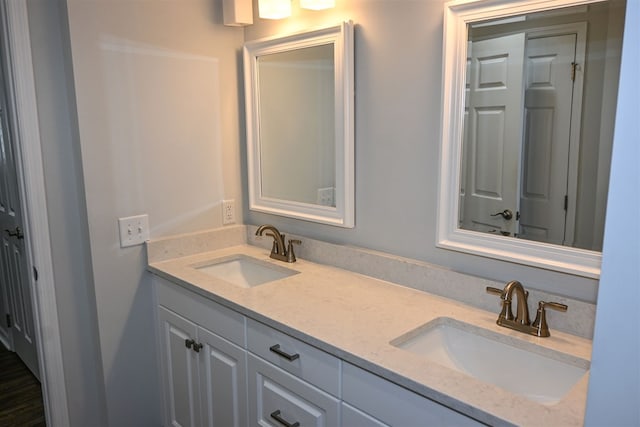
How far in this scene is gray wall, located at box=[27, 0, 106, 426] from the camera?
1.86 meters

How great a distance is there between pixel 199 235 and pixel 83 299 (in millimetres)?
540

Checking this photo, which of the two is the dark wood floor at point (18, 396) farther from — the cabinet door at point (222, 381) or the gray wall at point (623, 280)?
the gray wall at point (623, 280)

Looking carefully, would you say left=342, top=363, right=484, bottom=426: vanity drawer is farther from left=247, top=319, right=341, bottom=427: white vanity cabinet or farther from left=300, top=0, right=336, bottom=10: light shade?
left=300, top=0, right=336, bottom=10: light shade

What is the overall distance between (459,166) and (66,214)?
59.3 inches

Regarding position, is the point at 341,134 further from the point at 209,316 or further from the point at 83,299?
the point at 83,299

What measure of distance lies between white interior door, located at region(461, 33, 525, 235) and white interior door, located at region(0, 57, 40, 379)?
84.0 inches

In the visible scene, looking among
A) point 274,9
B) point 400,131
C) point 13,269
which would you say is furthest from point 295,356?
point 13,269

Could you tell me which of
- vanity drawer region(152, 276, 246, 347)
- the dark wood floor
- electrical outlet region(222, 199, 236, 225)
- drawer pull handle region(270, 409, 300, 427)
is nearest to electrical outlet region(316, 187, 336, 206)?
electrical outlet region(222, 199, 236, 225)

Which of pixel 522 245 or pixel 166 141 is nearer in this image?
pixel 522 245

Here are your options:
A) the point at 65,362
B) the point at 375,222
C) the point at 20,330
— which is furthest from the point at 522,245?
the point at 20,330

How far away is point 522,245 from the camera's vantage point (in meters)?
1.47

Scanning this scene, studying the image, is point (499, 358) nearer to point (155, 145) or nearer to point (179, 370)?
point (179, 370)

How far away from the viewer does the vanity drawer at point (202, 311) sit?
1.69 m

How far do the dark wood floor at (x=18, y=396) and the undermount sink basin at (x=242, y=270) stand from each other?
1139 mm
